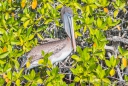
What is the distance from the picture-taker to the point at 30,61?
13.9ft

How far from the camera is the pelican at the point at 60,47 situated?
4234 millimetres

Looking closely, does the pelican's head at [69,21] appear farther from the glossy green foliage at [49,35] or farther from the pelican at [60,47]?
the glossy green foliage at [49,35]

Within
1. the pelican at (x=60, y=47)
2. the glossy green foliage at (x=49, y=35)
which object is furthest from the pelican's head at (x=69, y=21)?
the glossy green foliage at (x=49, y=35)

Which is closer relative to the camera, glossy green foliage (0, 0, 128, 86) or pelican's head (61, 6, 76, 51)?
glossy green foliage (0, 0, 128, 86)

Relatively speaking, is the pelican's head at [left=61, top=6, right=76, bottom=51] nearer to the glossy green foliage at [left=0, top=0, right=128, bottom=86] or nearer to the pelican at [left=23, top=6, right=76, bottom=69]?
the pelican at [left=23, top=6, right=76, bottom=69]

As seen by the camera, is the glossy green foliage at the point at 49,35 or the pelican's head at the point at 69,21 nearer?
the glossy green foliage at the point at 49,35

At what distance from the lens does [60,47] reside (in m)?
4.38

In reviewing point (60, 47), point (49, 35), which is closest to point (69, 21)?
point (60, 47)

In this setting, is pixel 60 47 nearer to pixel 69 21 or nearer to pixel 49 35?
pixel 69 21

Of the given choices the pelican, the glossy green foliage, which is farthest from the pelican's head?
the glossy green foliage

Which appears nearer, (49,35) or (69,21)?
(69,21)

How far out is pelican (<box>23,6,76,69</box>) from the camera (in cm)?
423

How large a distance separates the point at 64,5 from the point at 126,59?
1135 millimetres

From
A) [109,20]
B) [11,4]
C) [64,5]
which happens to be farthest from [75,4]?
[11,4]
